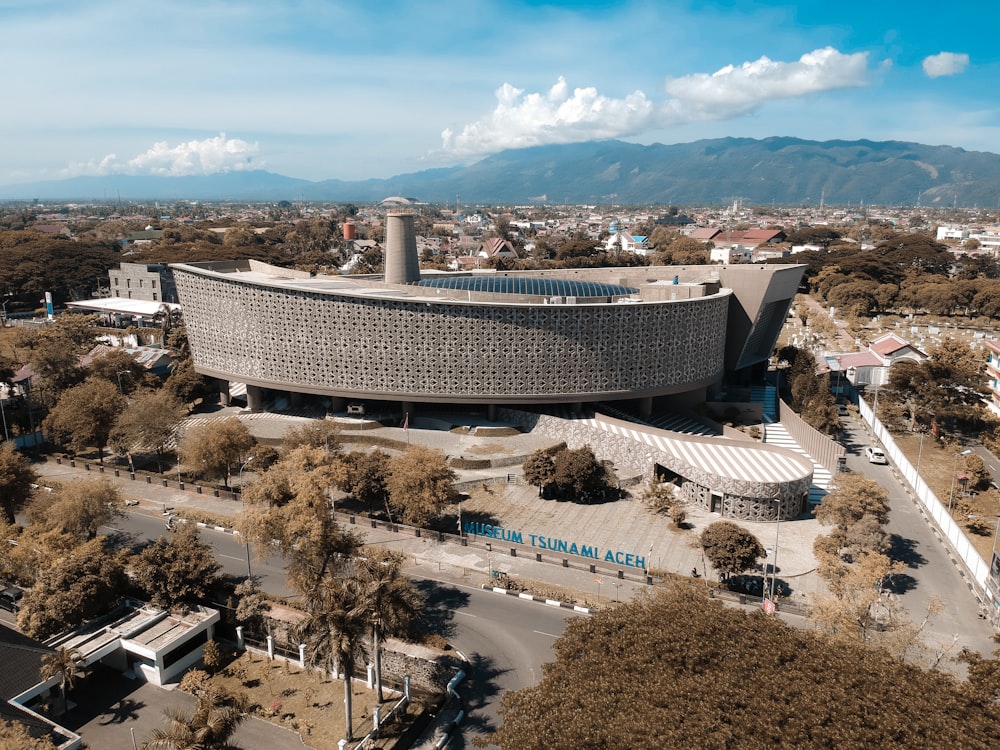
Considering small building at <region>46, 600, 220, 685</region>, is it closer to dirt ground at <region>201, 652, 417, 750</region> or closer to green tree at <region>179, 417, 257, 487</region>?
dirt ground at <region>201, 652, 417, 750</region>

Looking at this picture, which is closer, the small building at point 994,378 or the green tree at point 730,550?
the green tree at point 730,550

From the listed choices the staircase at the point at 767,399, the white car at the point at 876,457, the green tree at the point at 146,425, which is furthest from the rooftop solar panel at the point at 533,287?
the green tree at the point at 146,425

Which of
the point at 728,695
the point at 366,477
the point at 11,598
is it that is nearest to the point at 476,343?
the point at 366,477

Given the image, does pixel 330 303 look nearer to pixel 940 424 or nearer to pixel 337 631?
pixel 337 631

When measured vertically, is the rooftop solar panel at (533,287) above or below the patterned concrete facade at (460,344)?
above

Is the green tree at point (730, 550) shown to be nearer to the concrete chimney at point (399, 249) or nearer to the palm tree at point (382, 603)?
the palm tree at point (382, 603)

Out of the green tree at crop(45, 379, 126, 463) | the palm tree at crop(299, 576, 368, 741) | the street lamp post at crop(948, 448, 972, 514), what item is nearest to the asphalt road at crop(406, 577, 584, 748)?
the palm tree at crop(299, 576, 368, 741)
